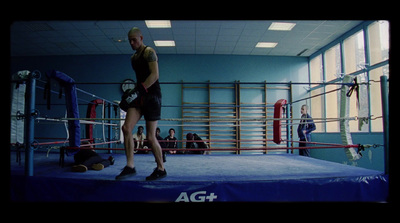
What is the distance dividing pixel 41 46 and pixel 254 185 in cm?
720

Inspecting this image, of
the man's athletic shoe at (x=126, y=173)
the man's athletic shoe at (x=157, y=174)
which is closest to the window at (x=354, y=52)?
the man's athletic shoe at (x=157, y=174)

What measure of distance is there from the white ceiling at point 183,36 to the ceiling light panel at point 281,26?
0.42ft

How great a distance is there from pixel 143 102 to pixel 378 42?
17.0ft

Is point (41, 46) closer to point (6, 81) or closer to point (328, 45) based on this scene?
point (6, 81)

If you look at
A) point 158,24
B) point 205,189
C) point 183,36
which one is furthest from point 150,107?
point 183,36

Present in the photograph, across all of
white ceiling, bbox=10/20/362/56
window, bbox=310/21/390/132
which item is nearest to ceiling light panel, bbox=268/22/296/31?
white ceiling, bbox=10/20/362/56

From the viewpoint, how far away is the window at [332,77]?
6.51m

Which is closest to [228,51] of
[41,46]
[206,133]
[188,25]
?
[188,25]

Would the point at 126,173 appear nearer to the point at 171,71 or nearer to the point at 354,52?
the point at 171,71

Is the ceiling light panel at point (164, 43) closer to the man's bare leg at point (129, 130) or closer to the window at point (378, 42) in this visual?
the window at point (378, 42)

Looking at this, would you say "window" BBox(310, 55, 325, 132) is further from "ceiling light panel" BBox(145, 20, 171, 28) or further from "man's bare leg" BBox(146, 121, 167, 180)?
"man's bare leg" BBox(146, 121, 167, 180)

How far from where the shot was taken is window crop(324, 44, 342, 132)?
6512 mm

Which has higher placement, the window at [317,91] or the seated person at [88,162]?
the window at [317,91]

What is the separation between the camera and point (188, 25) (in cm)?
543
